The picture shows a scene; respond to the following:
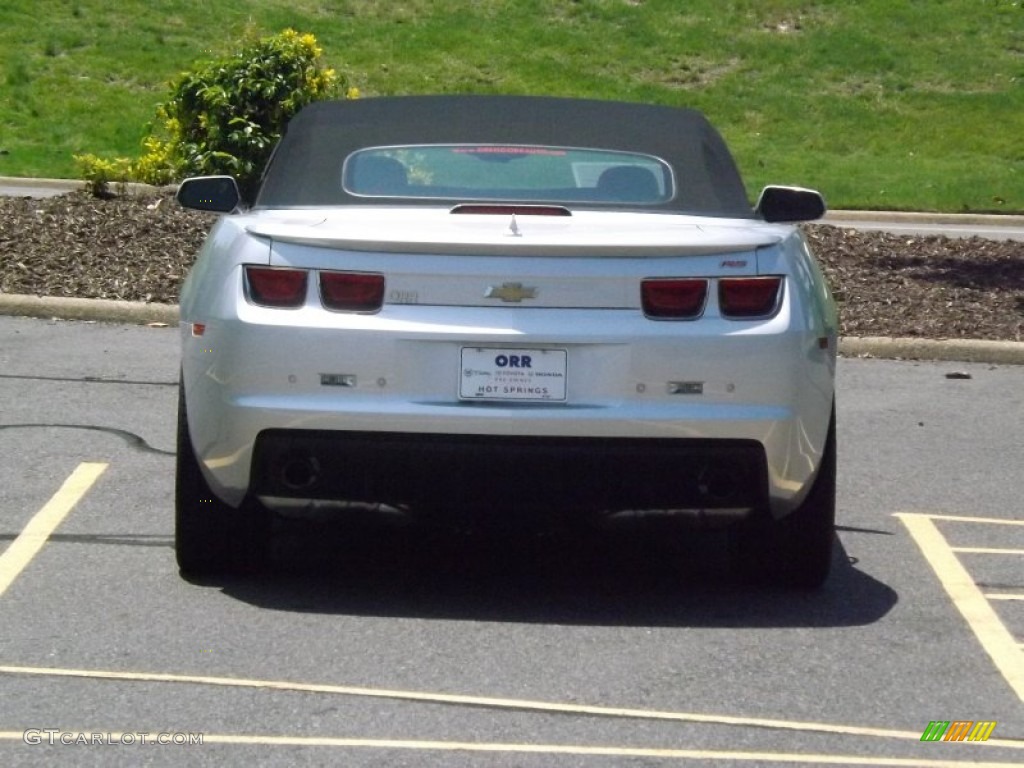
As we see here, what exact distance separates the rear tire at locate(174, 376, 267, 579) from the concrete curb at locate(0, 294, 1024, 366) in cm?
551

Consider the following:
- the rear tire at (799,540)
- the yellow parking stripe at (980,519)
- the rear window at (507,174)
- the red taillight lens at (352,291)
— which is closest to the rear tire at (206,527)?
the red taillight lens at (352,291)

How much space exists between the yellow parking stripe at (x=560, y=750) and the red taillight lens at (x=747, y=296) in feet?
4.65

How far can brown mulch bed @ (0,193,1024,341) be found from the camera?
1138 centimetres

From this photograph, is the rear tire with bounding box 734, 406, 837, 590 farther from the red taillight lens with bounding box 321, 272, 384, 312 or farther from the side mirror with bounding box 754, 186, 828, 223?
the red taillight lens with bounding box 321, 272, 384, 312

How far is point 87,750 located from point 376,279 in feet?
5.21

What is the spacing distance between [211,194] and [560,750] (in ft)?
8.63

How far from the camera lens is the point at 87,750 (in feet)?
13.8

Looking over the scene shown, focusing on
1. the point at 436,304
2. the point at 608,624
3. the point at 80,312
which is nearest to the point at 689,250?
the point at 436,304

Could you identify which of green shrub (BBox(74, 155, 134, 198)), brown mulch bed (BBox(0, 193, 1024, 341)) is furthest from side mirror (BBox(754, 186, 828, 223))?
green shrub (BBox(74, 155, 134, 198))

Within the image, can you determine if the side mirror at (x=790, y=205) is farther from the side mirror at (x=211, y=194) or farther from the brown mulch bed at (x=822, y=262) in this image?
the brown mulch bed at (x=822, y=262)

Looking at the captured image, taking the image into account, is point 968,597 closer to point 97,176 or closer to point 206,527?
point 206,527

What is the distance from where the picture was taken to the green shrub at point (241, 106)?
46.9ft

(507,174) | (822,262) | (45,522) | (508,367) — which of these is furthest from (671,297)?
(822,262)

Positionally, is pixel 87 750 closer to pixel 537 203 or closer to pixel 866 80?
pixel 537 203
